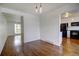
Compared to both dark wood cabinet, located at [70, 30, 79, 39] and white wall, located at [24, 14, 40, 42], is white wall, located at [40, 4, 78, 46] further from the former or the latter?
dark wood cabinet, located at [70, 30, 79, 39]

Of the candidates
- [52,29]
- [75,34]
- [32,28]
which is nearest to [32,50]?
[32,28]

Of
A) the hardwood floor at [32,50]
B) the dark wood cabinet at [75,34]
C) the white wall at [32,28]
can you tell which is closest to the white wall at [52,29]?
the white wall at [32,28]

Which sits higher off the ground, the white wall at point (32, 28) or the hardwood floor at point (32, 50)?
the white wall at point (32, 28)

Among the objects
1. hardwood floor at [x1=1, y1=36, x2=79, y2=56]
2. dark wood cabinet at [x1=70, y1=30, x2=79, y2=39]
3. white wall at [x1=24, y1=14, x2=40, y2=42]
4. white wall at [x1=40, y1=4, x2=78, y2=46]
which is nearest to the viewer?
hardwood floor at [x1=1, y1=36, x2=79, y2=56]

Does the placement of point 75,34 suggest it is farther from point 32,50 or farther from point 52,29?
point 32,50

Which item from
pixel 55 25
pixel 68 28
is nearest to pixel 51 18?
pixel 55 25

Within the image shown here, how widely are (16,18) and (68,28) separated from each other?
4428 mm

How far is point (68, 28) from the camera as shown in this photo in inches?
202

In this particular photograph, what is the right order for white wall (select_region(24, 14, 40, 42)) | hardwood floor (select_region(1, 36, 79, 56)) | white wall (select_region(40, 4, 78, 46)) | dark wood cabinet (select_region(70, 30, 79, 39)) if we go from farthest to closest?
dark wood cabinet (select_region(70, 30, 79, 39)) → white wall (select_region(40, 4, 78, 46)) → white wall (select_region(24, 14, 40, 42)) → hardwood floor (select_region(1, 36, 79, 56))

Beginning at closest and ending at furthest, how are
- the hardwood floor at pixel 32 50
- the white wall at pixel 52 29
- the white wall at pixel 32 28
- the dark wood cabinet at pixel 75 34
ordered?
the hardwood floor at pixel 32 50 < the white wall at pixel 32 28 < the white wall at pixel 52 29 < the dark wood cabinet at pixel 75 34

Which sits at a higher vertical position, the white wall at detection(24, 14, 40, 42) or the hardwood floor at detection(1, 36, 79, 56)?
the white wall at detection(24, 14, 40, 42)

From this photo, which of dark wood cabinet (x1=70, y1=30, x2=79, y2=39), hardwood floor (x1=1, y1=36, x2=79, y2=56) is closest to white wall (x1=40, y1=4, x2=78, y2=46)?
hardwood floor (x1=1, y1=36, x2=79, y2=56)

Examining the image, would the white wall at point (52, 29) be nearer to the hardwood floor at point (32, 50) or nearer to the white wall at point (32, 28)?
the white wall at point (32, 28)

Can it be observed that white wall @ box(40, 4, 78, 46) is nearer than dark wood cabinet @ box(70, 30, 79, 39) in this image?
Yes
